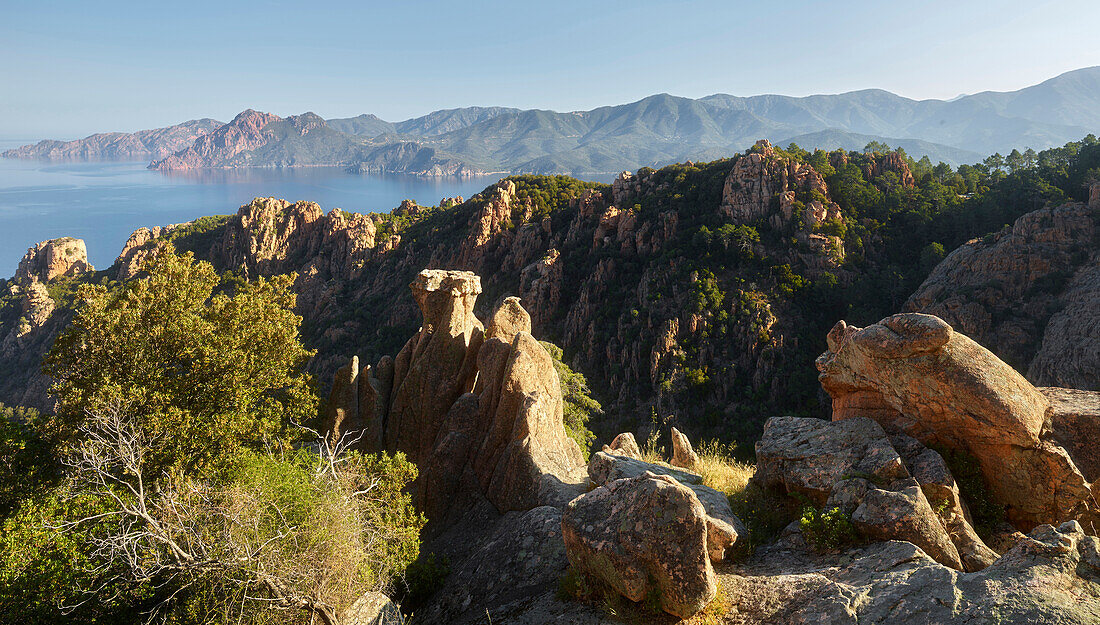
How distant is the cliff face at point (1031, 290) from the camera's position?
40406 mm

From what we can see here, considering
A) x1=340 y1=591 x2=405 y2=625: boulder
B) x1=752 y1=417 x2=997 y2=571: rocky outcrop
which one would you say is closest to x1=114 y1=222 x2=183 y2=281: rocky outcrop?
x1=340 y1=591 x2=405 y2=625: boulder

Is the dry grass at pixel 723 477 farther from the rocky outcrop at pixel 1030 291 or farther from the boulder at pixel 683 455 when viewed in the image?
the rocky outcrop at pixel 1030 291

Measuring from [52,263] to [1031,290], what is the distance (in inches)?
5930

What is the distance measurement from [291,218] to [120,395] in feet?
290

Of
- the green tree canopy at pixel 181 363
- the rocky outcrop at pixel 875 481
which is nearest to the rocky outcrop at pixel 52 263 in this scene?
the green tree canopy at pixel 181 363

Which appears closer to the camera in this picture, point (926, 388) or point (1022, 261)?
point (926, 388)

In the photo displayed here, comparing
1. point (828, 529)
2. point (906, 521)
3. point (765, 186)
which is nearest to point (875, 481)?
point (906, 521)

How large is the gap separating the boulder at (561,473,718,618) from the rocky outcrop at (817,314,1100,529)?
5.95 m

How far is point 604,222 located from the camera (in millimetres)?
72125

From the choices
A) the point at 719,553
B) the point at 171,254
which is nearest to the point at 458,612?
the point at 719,553

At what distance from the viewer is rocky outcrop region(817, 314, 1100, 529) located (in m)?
9.31

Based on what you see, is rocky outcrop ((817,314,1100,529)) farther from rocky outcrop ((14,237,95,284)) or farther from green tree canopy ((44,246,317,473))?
rocky outcrop ((14,237,95,284))

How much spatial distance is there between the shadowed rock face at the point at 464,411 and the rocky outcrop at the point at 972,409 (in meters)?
7.87

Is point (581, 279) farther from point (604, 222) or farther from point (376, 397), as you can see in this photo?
point (376, 397)
